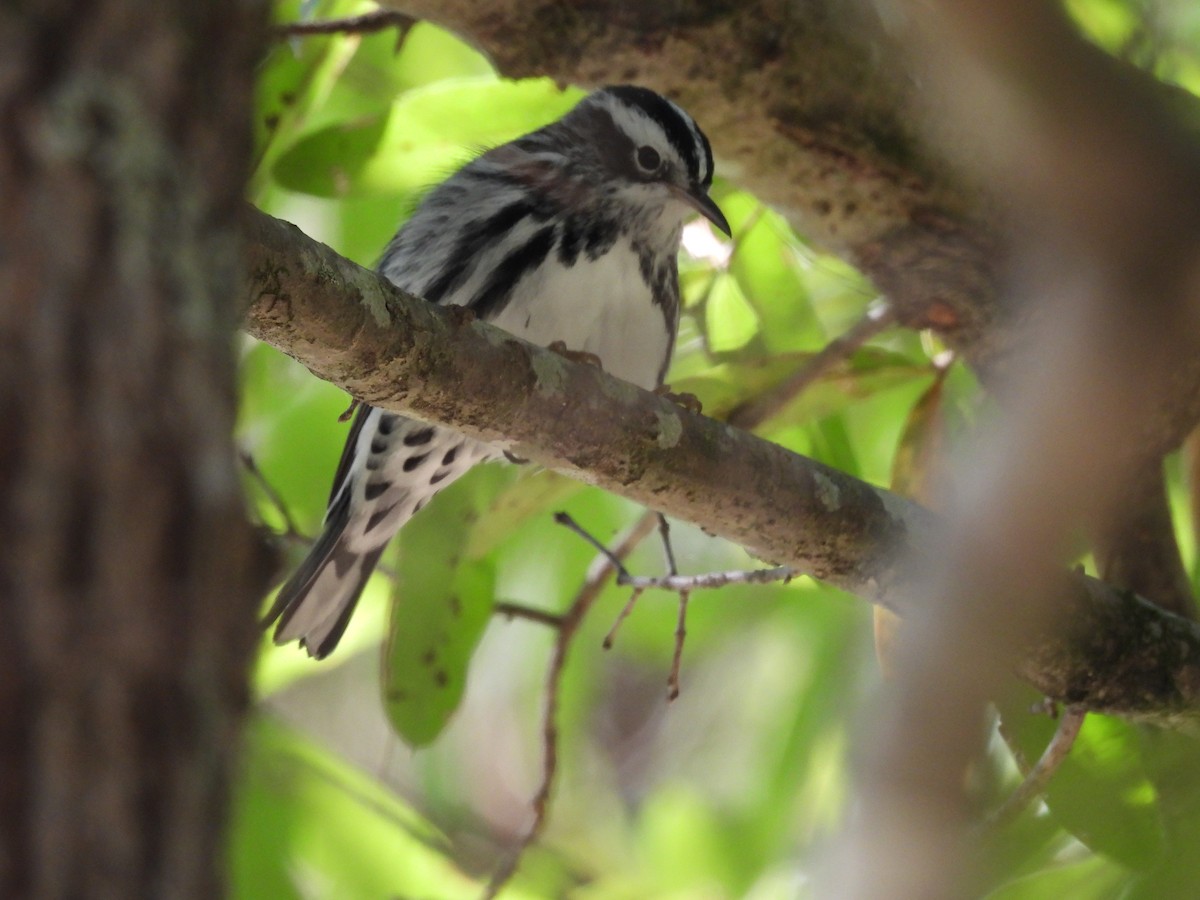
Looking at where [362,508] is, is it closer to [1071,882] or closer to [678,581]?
[678,581]

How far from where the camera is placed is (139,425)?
2.72 feet

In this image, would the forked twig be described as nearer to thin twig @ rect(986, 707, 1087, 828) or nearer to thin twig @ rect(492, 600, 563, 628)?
thin twig @ rect(492, 600, 563, 628)

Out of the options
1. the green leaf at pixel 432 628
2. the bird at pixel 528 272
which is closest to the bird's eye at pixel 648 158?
the bird at pixel 528 272

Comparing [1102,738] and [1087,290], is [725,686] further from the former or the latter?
[1087,290]

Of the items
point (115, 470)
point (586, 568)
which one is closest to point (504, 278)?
point (586, 568)

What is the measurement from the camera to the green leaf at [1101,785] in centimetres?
261

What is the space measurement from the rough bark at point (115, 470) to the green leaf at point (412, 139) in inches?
101

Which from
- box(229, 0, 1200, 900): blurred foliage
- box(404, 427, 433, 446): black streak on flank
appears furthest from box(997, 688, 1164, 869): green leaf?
box(404, 427, 433, 446): black streak on flank

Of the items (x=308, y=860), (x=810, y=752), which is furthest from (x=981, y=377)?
(x=308, y=860)

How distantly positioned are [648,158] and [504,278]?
579 mm

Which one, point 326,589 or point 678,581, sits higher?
point 678,581

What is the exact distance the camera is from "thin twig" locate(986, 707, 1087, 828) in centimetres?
273

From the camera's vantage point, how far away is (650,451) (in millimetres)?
2443

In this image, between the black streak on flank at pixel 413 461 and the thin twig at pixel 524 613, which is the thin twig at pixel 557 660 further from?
the black streak on flank at pixel 413 461
